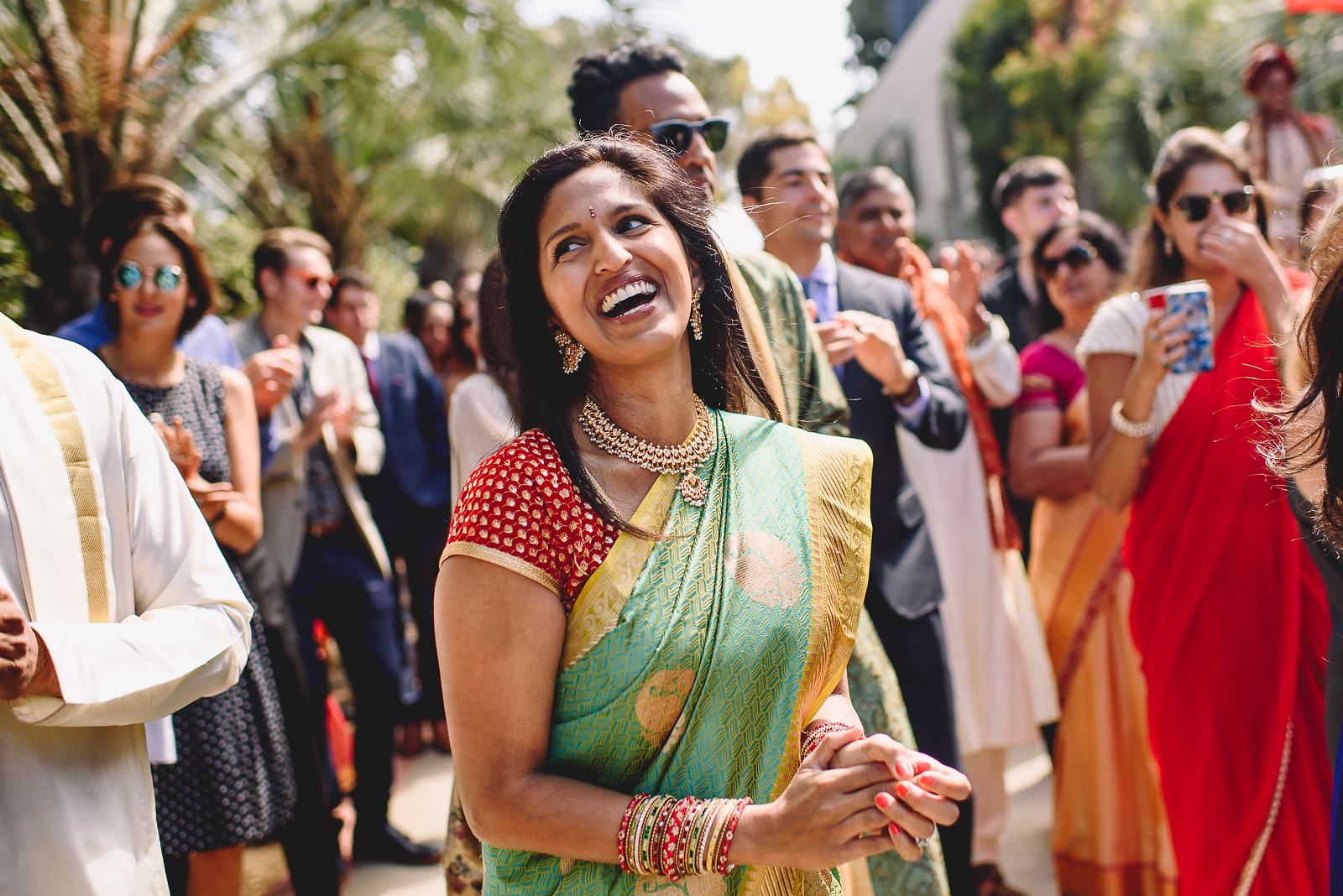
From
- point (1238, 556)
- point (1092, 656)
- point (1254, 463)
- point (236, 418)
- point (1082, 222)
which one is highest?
point (1082, 222)

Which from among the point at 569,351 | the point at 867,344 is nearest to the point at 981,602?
the point at 867,344

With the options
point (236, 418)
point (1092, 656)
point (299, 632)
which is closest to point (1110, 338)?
point (1092, 656)

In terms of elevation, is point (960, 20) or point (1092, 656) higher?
point (960, 20)

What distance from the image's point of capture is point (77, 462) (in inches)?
77.4

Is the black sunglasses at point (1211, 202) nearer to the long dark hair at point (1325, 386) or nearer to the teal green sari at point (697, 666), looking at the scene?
the long dark hair at point (1325, 386)

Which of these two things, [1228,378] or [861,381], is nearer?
[1228,378]

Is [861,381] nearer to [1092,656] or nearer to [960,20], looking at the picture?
[1092,656]

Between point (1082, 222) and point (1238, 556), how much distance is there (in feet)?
6.37

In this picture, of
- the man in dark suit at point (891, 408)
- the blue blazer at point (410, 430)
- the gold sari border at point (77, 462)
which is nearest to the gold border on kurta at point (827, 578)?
the man in dark suit at point (891, 408)

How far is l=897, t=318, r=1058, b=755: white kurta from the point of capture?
4.17m

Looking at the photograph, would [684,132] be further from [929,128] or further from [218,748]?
[929,128]

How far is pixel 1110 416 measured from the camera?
323cm

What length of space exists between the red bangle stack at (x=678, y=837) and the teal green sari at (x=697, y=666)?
38 millimetres

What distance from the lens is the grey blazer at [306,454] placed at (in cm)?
399
